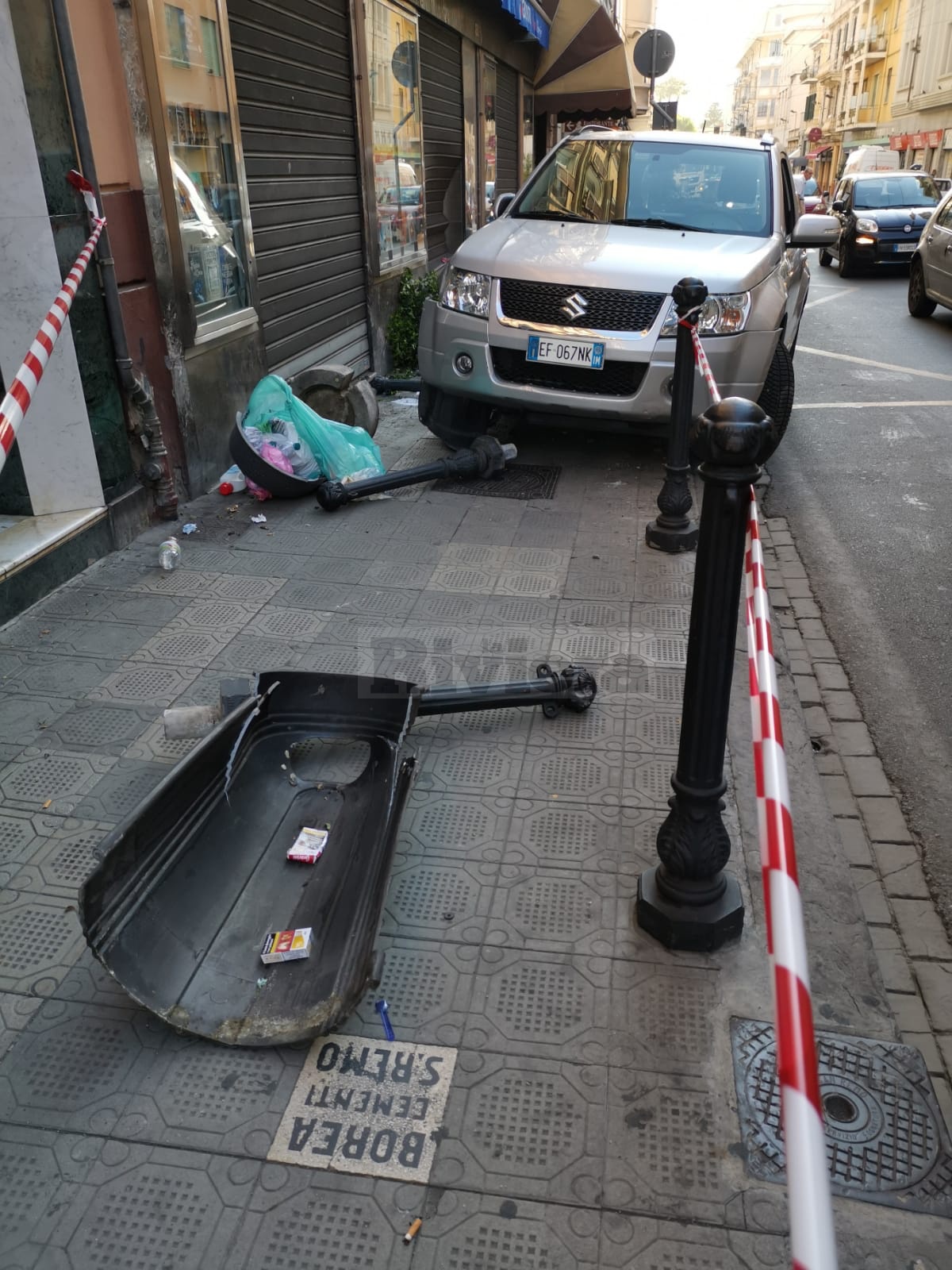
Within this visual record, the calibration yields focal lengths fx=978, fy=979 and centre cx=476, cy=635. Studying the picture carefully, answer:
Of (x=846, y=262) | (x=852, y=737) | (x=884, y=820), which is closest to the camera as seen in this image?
(x=884, y=820)

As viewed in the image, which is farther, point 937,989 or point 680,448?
point 680,448

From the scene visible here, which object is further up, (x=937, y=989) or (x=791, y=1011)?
(x=791, y=1011)

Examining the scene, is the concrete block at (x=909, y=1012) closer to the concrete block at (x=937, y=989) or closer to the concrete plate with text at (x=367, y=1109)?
the concrete block at (x=937, y=989)

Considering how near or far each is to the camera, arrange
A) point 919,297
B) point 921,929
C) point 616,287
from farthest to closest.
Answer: point 919,297
point 616,287
point 921,929

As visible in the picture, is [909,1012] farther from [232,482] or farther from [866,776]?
[232,482]

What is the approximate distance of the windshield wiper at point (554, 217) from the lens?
6988 millimetres

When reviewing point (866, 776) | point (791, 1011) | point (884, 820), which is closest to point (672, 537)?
point (866, 776)

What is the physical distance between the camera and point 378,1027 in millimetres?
2377

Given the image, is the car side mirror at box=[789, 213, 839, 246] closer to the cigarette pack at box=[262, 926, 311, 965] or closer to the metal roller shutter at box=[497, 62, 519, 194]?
the cigarette pack at box=[262, 926, 311, 965]

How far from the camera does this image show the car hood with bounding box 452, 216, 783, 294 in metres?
6.03

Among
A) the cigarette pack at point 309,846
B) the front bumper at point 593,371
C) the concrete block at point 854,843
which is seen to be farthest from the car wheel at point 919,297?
the cigarette pack at point 309,846

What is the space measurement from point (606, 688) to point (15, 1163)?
2.57 metres

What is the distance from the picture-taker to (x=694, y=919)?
258 cm

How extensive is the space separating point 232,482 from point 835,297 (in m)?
→ 14.0
